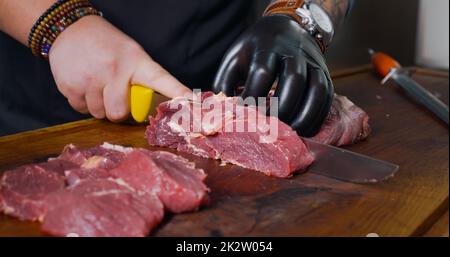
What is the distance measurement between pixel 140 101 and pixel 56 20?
413mm

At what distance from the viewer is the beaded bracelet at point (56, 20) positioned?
6.15ft

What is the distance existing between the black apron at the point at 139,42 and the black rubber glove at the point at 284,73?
553 millimetres

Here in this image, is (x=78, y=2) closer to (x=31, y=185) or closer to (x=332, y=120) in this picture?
(x=31, y=185)

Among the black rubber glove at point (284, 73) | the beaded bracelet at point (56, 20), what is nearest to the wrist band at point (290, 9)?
the black rubber glove at point (284, 73)

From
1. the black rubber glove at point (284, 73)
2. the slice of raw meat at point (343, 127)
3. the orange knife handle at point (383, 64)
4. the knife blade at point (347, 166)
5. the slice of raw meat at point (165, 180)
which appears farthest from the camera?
the orange knife handle at point (383, 64)

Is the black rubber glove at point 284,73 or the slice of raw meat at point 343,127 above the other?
the black rubber glove at point 284,73

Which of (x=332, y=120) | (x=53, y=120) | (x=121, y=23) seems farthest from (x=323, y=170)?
(x=53, y=120)

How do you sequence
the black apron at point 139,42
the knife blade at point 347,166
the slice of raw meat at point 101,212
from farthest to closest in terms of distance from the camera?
the black apron at point 139,42 < the knife blade at point 347,166 < the slice of raw meat at point 101,212

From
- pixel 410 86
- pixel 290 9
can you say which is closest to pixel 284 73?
pixel 290 9

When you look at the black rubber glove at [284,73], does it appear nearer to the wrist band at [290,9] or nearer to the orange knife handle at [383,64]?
the wrist band at [290,9]

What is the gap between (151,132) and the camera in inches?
71.6

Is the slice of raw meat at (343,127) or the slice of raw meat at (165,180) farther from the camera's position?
the slice of raw meat at (343,127)

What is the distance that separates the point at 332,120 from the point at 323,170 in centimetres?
30

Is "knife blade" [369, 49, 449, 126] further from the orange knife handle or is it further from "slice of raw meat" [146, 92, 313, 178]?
"slice of raw meat" [146, 92, 313, 178]
